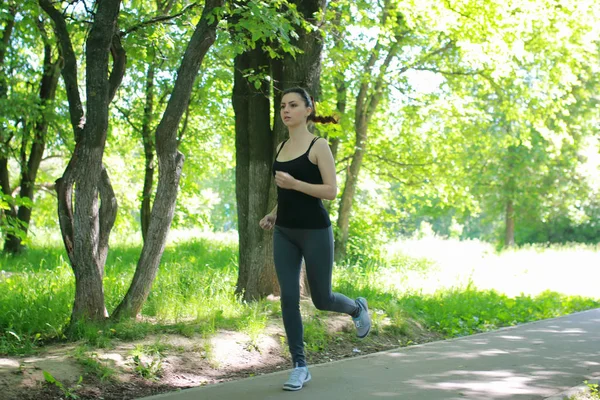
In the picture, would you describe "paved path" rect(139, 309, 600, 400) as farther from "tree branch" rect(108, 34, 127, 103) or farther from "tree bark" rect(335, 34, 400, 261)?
"tree bark" rect(335, 34, 400, 261)

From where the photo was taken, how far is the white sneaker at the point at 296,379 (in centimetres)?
538

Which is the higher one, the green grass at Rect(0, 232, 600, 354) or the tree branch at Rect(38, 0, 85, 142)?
the tree branch at Rect(38, 0, 85, 142)

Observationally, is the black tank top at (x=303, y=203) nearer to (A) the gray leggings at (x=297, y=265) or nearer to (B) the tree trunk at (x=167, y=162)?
(A) the gray leggings at (x=297, y=265)

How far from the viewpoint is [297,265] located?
544 centimetres

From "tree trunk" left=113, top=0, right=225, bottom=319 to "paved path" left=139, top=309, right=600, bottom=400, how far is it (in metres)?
2.20

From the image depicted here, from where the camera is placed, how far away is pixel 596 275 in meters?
19.3

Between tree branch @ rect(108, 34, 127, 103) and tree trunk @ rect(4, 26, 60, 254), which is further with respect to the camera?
tree trunk @ rect(4, 26, 60, 254)

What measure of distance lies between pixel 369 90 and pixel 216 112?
3873 mm

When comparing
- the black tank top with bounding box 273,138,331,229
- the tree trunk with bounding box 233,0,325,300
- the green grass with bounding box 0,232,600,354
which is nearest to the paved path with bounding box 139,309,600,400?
the green grass with bounding box 0,232,600,354

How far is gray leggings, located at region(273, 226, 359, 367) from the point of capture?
533cm

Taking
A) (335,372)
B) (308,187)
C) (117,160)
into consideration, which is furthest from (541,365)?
(117,160)

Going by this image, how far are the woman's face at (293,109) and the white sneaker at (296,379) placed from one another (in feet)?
6.38

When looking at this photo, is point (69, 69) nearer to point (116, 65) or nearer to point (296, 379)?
point (116, 65)

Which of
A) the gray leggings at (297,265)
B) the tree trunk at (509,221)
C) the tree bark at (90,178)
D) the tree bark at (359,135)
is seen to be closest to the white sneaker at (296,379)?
the gray leggings at (297,265)
